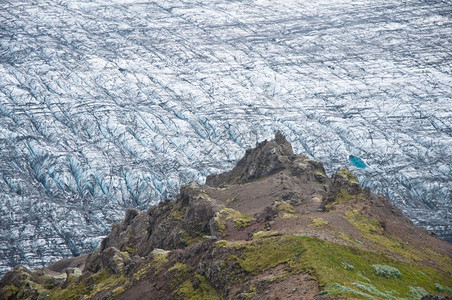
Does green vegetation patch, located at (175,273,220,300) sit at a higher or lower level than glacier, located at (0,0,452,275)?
higher

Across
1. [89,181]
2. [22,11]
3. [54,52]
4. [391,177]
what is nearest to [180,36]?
[54,52]

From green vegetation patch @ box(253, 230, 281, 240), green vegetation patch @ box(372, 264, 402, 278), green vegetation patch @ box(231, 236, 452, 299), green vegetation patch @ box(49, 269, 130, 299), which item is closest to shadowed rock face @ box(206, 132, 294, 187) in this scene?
green vegetation patch @ box(49, 269, 130, 299)

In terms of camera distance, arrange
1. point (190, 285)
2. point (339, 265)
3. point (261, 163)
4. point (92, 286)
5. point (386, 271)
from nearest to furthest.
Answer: point (339, 265), point (386, 271), point (190, 285), point (92, 286), point (261, 163)

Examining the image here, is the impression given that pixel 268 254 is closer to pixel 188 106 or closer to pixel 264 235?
pixel 264 235

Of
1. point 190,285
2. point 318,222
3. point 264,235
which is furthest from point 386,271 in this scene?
point 190,285

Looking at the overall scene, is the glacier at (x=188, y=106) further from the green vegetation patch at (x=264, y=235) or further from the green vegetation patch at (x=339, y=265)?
the green vegetation patch at (x=339, y=265)

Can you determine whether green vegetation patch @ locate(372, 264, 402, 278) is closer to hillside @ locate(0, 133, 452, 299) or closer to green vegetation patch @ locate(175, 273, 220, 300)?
hillside @ locate(0, 133, 452, 299)
